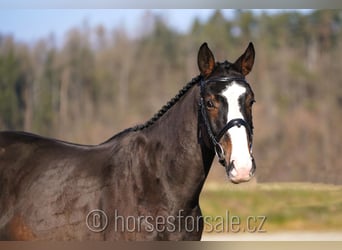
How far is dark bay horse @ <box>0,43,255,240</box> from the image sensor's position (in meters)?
2.51

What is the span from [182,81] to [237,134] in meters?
3.99

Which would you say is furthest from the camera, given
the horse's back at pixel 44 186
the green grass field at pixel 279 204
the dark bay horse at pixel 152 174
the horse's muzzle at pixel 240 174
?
the green grass field at pixel 279 204

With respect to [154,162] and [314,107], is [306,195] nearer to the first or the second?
[314,107]

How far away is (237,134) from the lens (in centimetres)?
239

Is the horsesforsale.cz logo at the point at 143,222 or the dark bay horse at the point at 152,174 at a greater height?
→ the dark bay horse at the point at 152,174

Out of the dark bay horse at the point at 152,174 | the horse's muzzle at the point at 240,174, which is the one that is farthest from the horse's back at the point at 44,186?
the horse's muzzle at the point at 240,174

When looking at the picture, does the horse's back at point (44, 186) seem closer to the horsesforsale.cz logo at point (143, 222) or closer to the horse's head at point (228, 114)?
the horsesforsale.cz logo at point (143, 222)

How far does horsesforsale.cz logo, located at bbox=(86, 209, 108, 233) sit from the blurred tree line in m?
3.24

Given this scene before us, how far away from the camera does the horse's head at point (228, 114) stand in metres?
2.36

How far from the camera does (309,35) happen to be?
22.4ft

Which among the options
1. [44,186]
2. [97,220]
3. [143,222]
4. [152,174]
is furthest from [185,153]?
[44,186]

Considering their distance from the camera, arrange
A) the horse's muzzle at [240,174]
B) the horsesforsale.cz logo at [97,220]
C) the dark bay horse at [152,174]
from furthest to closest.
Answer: the horsesforsale.cz logo at [97,220]
the dark bay horse at [152,174]
the horse's muzzle at [240,174]

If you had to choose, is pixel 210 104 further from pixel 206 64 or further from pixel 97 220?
pixel 97 220

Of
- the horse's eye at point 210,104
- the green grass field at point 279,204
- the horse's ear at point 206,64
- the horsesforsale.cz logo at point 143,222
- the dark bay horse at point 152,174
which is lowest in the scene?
the green grass field at point 279,204
